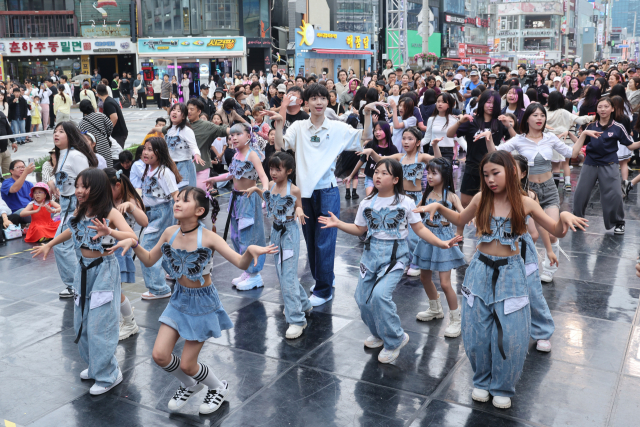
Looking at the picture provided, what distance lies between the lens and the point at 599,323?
Result: 5.56 m

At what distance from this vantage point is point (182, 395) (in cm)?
425

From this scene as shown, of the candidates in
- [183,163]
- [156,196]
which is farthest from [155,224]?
[183,163]

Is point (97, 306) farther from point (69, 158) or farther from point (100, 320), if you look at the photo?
point (69, 158)

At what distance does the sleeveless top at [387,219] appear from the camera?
15.7 feet

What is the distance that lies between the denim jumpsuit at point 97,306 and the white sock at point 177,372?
0.68 meters

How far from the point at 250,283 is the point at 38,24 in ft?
120

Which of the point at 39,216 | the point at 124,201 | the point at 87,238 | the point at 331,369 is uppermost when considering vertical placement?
the point at 124,201

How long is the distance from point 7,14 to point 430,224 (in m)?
38.6

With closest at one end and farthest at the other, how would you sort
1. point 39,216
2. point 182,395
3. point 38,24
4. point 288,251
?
point 182,395 < point 288,251 < point 39,216 < point 38,24

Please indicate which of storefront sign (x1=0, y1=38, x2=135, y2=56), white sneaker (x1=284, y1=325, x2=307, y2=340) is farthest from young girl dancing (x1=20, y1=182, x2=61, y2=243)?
storefront sign (x1=0, y1=38, x2=135, y2=56)

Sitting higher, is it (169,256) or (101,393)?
(169,256)

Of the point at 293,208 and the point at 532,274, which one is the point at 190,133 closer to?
the point at 293,208

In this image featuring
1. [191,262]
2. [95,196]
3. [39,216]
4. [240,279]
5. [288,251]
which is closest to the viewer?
[191,262]

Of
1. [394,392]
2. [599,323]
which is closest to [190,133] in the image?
[394,392]
